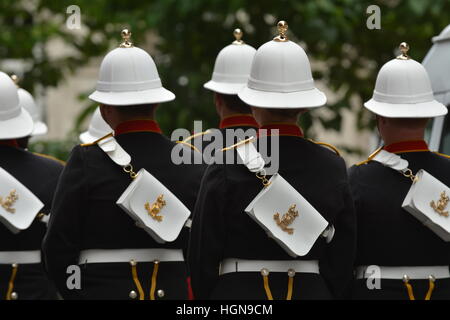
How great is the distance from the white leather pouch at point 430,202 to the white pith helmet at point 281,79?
62 cm

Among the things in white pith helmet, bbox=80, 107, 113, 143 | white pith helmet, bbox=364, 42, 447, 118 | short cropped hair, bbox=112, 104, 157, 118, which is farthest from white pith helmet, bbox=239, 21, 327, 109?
white pith helmet, bbox=80, 107, 113, 143

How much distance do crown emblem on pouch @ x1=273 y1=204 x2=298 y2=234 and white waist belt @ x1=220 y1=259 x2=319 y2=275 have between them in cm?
16

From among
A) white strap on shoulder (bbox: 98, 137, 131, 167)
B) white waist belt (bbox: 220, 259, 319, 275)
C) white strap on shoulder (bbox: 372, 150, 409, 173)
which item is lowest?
white waist belt (bbox: 220, 259, 319, 275)

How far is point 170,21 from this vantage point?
36.2 feet

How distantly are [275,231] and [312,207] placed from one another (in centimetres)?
20

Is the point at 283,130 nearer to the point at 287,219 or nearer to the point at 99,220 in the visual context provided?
the point at 287,219

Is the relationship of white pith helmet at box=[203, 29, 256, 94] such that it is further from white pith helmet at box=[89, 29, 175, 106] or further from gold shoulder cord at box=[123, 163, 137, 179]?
gold shoulder cord at box=[123, 163, 137, 179]

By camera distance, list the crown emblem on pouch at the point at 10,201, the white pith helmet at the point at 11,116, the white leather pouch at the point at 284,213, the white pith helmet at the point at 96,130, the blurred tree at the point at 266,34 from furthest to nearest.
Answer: the blurred tree at the point at 266,34 → the white pith helmet at the point at 96,130 → the white pith helmet at the point at 11,116 → the crown emblem on pouch at the point at 10,201 → the white leather pouch at the point at 284,213

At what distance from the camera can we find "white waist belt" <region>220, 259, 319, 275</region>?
5.29 m

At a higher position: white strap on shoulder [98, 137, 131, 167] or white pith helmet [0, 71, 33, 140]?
white strap on shoulder [98, 137, 131, 167]

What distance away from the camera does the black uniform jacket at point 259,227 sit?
5.26 m

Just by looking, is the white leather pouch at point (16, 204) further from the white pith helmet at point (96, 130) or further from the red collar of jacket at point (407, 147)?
the red collar of jacket at point (407, 147)

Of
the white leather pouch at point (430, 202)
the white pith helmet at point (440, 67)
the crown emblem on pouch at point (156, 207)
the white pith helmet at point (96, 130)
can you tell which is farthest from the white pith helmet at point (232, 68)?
the white leather pouch at point (430, 202)

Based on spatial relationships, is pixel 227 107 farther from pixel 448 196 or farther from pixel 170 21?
pixel 170 21
